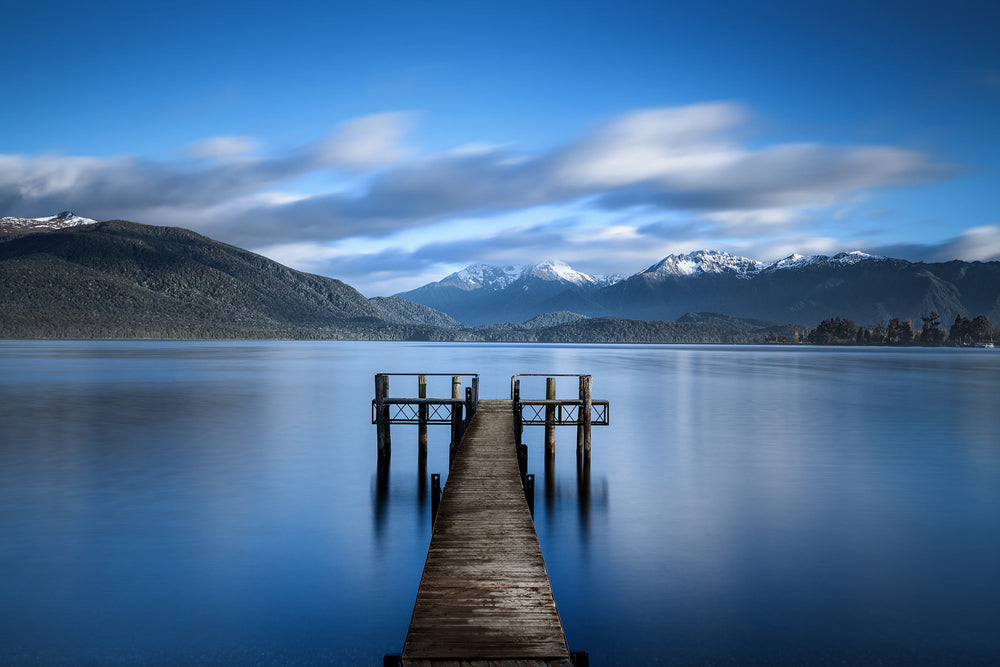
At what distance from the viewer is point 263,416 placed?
146 ft

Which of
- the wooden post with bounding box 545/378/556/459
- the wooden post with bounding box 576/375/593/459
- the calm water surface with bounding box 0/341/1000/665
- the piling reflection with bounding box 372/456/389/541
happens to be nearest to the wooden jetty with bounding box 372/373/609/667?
the calm water surface with bounding box 0/341/1000/665

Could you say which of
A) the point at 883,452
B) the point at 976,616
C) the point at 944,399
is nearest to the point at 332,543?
the point at 976,616

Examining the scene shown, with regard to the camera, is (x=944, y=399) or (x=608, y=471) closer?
(x=608, y=471)

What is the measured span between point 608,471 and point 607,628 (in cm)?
1546

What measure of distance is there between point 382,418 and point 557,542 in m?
11.6

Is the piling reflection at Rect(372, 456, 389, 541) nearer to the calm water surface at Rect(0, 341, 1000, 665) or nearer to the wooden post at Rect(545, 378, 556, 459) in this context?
the calm water surface at Rect(0, 341, 1000, 665)

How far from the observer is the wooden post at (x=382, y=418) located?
26.6 meters

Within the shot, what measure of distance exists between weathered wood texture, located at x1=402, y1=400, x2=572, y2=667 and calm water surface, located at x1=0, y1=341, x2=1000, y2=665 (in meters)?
2.07

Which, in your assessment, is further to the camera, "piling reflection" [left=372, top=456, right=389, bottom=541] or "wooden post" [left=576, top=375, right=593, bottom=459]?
"wooden post" [left=576, top=375, right=593, bottom=459]

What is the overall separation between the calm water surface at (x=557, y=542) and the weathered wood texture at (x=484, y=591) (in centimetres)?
207

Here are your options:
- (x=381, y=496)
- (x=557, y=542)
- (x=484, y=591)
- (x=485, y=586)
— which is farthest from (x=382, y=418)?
(x=484, y=591)

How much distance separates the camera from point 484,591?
9.57 metres

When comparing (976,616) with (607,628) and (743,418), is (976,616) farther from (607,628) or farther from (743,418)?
(743,418)

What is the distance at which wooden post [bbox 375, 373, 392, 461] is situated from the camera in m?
26.6
